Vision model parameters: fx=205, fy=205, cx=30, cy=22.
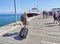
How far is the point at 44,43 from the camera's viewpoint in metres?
11.7

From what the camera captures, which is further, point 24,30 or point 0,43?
point 24,30

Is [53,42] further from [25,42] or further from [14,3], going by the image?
[14,3]

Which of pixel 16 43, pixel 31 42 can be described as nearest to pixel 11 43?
pixel 16 43

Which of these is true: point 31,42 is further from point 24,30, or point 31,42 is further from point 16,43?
point 24,30

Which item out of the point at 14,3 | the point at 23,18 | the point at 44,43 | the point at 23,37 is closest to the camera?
the point at 44,43

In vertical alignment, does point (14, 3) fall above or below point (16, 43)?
above

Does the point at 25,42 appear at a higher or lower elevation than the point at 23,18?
lower

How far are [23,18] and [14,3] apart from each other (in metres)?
9.04

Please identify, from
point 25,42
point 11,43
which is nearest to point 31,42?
point 25,42

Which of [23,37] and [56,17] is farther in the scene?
[56,17]

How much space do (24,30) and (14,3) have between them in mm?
10484

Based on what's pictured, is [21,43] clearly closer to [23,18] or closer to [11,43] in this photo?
[11,43]

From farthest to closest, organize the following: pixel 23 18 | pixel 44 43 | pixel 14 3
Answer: pixel 14 3 < pixel 23 18 < pixel 44 43

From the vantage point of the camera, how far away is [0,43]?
11.8 meters
